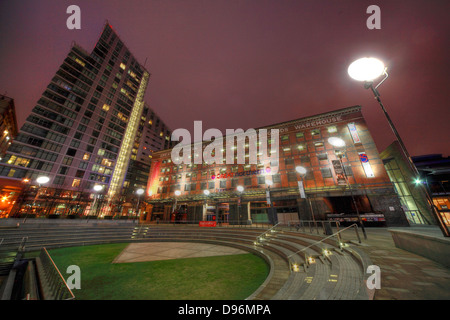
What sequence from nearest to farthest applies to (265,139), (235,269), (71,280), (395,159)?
(71,280)
(235,269)
(395,159)
(265,139)

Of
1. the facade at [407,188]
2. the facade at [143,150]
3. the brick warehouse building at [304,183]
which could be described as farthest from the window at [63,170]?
the facade at [407,188]

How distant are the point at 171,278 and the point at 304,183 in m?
22.4

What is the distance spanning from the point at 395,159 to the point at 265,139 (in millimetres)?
22299

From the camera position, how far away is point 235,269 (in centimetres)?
748

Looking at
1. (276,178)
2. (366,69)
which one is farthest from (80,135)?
(366,69)

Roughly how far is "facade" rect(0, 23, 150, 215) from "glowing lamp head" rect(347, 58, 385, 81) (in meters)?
41.6

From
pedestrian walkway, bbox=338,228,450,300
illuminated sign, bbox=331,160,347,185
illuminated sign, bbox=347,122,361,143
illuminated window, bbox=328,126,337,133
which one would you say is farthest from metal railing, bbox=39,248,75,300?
illuminated window, bbox=328,126,337,133

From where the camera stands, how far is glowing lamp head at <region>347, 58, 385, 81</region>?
4.40m

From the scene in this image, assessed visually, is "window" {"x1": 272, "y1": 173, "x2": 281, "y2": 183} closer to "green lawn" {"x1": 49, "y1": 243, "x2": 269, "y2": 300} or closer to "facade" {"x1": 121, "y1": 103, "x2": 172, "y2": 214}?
"green lawn" {"x1": 49, "y1": 243, "x2": 269, "y2": 300}

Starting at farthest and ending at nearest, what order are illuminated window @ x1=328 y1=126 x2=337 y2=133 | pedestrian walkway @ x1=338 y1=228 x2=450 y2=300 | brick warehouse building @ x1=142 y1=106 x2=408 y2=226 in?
illuminated window @ x1=328 y1=126 x2=337 y2=133
brick warehouse building @ x1=142 y1=106 x2=408 y2=226
pedestrian walkway @ x1=338 y1=228 x2=450 y2=300

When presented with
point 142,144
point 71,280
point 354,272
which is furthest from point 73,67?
point 354,272

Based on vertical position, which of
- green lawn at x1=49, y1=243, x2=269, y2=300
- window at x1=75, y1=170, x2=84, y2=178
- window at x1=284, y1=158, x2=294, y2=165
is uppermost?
window at x1=75, y1=170, x2=84, y2=178

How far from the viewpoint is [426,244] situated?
17.6 ft
